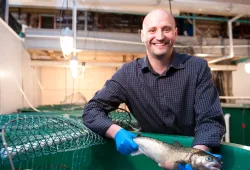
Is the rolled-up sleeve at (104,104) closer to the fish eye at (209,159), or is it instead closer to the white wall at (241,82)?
the fish eye at (209,159)

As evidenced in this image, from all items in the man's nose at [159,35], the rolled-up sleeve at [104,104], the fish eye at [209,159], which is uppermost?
the man's nose at [159,35]

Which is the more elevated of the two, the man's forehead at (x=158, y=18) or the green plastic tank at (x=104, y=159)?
the man's forehead at (x=158, y=18)

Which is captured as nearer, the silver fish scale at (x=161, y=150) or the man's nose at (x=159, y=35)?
the silver fish scale at (x=161, y=150)

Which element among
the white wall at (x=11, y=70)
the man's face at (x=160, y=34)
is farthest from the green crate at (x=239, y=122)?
the white wall at (x=11, y=70)

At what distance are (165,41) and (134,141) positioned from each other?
2.14ft

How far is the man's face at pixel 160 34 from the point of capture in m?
1.35

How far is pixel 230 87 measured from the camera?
18.7 ft

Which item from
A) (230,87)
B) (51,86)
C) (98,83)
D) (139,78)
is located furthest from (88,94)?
(139,78)

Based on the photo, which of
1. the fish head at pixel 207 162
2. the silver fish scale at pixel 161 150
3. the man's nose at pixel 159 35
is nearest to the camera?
the fish head at pixel 207 162

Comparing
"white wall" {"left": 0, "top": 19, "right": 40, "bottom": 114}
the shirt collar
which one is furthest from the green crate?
"white wall" {"left": 0, "top": 19, "right": 40, "bottom": 114}

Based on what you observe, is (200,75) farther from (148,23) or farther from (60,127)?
(60,127)

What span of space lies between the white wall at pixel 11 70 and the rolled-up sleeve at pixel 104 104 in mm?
1737

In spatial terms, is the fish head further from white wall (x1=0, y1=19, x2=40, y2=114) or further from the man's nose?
white wall (x1=0, y1=19, x2=40, y2=114)

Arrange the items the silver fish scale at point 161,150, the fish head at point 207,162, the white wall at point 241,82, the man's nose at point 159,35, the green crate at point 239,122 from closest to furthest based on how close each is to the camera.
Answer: the fish head at point 207,162, the silver fish scale at point 161,150, the man's nose at point 159,35, the green crate at point 239,122, the white wall at point 241,82
